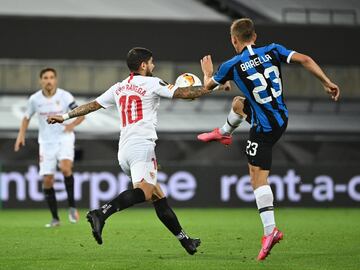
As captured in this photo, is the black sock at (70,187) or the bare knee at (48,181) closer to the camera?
the bare knee at (48,181)

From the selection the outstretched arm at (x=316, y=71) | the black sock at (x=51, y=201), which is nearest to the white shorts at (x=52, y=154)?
the black sock at (x=51, y=201)

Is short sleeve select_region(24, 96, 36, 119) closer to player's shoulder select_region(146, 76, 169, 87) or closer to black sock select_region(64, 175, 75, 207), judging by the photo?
black sock select_region(64, 175, 75, 207)

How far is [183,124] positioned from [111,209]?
1533cm

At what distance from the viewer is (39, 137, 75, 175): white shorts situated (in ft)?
46.8

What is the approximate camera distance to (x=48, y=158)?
1432 centimetres

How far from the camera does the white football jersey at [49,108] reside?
47.0 feet

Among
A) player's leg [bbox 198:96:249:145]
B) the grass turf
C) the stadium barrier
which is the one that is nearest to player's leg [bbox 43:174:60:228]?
the grass turf

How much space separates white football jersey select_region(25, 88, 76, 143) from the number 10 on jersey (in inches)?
204

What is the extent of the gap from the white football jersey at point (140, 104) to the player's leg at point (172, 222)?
562 mm

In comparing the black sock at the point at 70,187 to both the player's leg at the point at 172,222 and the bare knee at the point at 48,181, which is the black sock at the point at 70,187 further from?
the player's leg at the point at 172,222

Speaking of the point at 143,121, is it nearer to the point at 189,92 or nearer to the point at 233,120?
the point at 189,92

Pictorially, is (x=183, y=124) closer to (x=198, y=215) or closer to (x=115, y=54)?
(x=115, y=54)

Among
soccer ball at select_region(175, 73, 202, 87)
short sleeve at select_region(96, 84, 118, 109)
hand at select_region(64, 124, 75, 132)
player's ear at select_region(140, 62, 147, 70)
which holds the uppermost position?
player's ear at select_region(140, 62, 147, 70)

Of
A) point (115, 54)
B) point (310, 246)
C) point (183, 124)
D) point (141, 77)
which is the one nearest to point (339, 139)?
point (183, 124)
